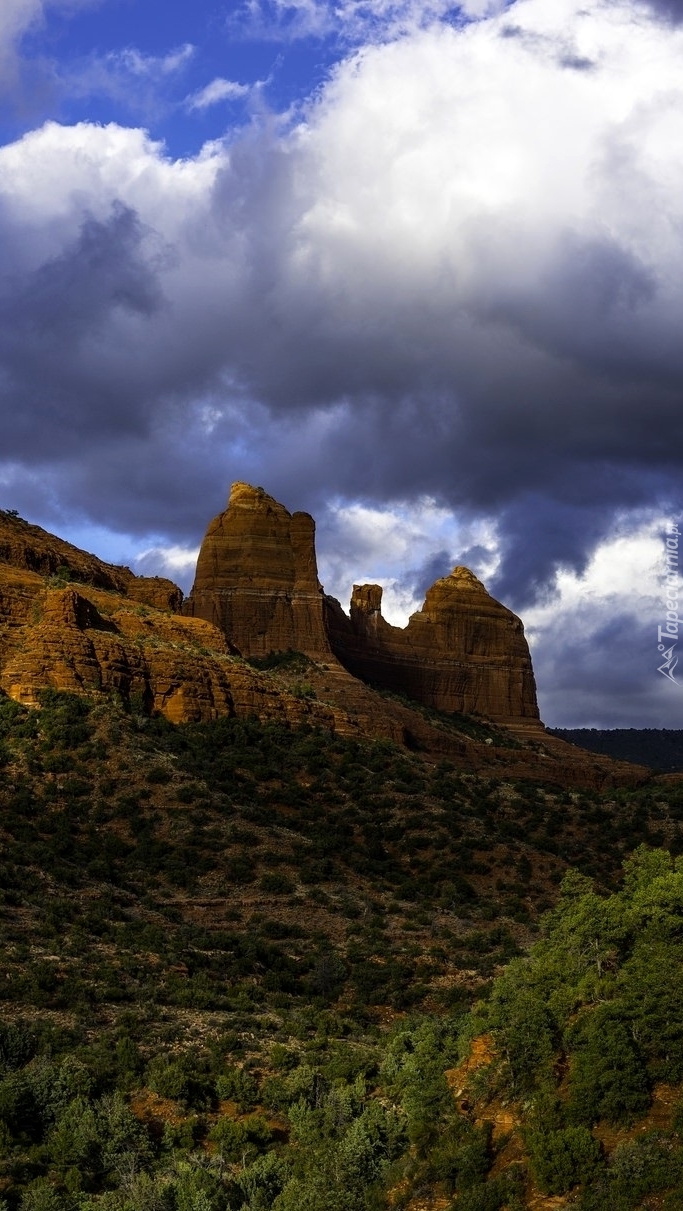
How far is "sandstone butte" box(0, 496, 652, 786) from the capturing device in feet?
252

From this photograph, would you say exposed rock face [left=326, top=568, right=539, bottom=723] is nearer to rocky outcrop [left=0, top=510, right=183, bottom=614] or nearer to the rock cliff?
rocky outcrop [left=0, top=510, right=183, bottom=614]

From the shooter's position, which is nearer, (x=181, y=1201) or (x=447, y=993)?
(x=181, y=1201)

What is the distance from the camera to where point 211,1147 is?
31500mm

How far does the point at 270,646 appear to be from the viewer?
412ft

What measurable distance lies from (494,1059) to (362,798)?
47.0 meters

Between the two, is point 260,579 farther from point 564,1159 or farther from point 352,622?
point 564,1159

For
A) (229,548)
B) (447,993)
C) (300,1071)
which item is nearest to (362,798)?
(447,993)

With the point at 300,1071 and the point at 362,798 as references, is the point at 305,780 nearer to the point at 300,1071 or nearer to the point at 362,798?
the point at 362,798

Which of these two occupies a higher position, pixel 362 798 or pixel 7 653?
pixel 7 653

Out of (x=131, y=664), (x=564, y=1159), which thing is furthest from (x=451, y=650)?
(x=564, y=1159)

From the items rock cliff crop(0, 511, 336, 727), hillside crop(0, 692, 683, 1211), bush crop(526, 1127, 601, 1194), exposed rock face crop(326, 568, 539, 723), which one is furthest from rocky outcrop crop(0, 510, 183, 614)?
bush crop(526, 1127, 601, 1194)

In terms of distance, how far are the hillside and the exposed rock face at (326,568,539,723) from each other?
52.6 m

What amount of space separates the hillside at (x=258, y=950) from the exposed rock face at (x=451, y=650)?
5263cm

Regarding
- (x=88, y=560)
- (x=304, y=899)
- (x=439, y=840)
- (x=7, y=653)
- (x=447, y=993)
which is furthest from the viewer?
(x=88, y=560)
